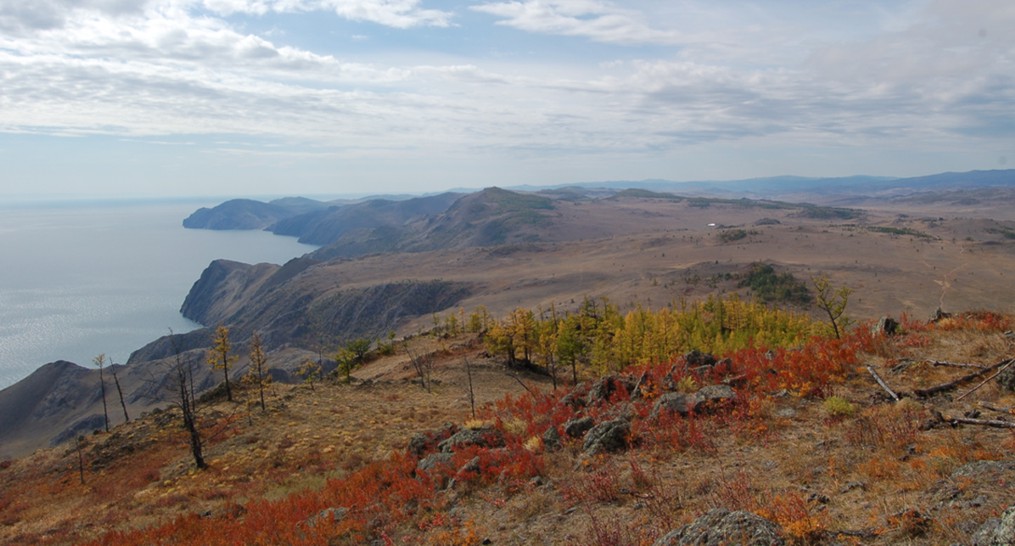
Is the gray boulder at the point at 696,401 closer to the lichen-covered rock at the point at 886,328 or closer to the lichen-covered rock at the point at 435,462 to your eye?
the lichen-covered rock at the point at 435,462

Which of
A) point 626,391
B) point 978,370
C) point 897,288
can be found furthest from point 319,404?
point 897,288

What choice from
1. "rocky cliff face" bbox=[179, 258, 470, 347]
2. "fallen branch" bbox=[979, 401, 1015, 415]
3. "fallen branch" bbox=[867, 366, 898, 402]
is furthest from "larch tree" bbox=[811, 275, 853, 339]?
"rocky cliff face" bbox=[179, 258, 470, 347]

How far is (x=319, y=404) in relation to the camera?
33250mm

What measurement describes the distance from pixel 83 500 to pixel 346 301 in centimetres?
13688

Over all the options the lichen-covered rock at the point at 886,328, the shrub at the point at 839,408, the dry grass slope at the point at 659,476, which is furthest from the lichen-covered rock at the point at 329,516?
the lichen-covered rock at the point at 886,328

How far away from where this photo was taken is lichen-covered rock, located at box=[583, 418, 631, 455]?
12398mm

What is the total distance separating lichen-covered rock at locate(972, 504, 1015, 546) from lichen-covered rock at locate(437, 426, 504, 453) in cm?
1113

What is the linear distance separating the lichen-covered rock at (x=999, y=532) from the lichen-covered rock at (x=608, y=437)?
24.4ft

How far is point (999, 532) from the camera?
490cm

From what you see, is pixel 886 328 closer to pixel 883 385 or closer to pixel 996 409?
pixel 883 385

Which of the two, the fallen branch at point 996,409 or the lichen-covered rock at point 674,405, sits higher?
the fallen branch at point 996,409

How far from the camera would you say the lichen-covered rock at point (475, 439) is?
1531 centimetres

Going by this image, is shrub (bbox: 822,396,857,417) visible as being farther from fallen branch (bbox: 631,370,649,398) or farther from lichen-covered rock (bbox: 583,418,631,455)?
fallen branch (bbox: 631,370,649,398)

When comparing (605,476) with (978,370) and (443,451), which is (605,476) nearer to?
(443,451)
